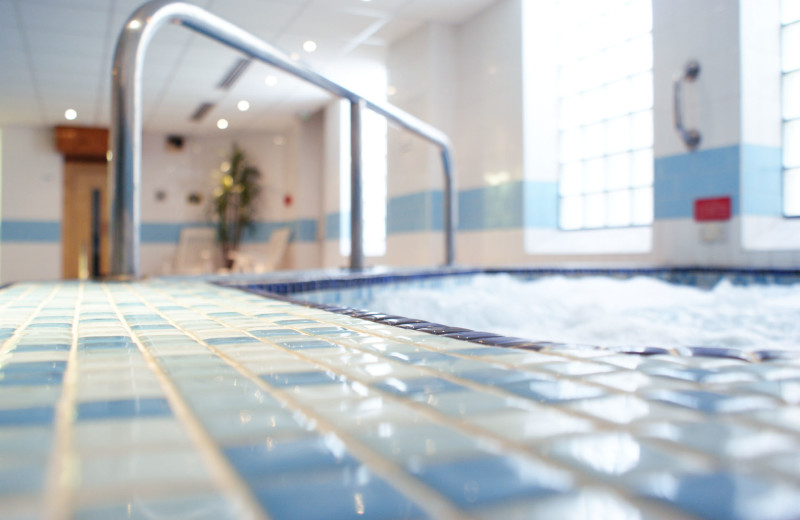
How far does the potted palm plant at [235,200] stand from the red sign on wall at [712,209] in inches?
329

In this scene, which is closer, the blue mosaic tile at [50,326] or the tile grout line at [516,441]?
the tile grout line at [516,441]

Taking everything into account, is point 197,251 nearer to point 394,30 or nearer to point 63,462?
point 394,30

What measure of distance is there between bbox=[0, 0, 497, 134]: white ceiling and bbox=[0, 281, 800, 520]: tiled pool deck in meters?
5.45

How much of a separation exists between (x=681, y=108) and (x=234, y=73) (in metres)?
5.46

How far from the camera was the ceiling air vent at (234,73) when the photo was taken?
6.91m

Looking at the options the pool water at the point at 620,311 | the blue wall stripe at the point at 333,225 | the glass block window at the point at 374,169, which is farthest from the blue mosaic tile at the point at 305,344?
the blue wall stripe at the point at 333,225

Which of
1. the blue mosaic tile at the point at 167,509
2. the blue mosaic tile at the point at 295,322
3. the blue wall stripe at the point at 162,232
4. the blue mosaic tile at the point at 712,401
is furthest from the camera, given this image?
the blue wall stripe at the point at 162,232

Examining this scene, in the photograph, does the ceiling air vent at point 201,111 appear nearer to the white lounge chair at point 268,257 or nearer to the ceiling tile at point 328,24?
the white lounge chair at point 268,257

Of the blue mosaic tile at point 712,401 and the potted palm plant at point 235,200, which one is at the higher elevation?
the potted palm plant at point 235,200

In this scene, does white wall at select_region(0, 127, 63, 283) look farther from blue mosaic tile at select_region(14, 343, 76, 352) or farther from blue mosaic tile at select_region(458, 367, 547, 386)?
blue mosaic tile at select_region(458, 367, 547, 386)

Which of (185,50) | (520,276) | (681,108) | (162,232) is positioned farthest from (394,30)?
(162,232)

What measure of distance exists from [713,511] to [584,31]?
5875mm

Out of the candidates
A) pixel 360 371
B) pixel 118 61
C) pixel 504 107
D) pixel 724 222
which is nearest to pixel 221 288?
pixel 118 61

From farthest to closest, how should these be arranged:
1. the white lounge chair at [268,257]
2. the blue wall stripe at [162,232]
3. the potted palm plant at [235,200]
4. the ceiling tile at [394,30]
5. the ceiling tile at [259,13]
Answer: the blue wall stripe at [162,232], the potted palm plant at [235,200], the white lounge chair at [268,257], the ceiling tile at [394,30], the ceiling tile at [259,13]
